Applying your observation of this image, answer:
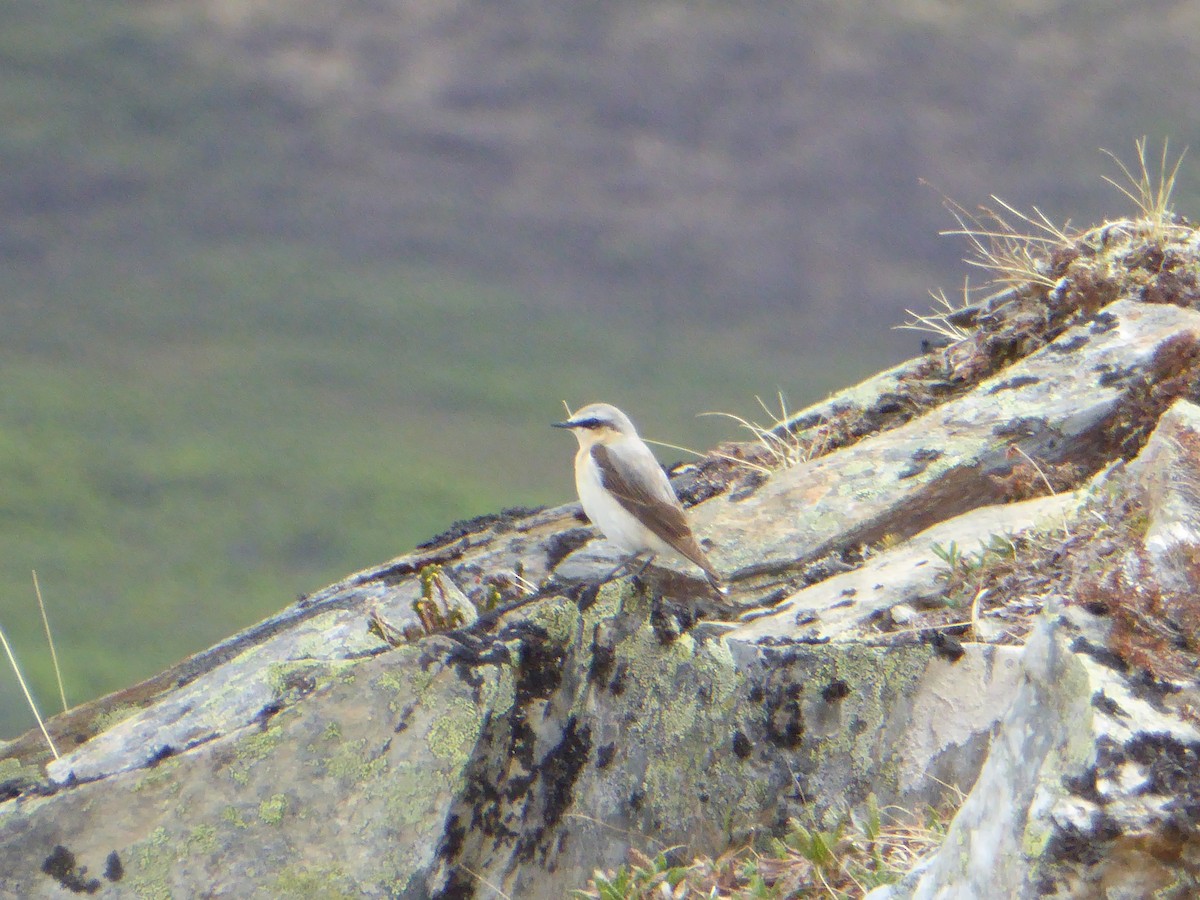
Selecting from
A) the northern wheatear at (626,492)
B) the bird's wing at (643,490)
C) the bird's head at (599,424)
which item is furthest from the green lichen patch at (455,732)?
the bird's head at (599,424)

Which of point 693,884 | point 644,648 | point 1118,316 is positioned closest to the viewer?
point 693,884

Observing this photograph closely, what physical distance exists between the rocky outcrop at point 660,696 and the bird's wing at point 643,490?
343mm

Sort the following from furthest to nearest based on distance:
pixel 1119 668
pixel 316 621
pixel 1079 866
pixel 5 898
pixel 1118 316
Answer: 1. pixel 1118 316
2. pixel 316 621
3. pixel 5 898
4. pixel 1119 668
5. pixel 1079 866

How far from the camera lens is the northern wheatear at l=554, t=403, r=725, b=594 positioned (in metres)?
6.99

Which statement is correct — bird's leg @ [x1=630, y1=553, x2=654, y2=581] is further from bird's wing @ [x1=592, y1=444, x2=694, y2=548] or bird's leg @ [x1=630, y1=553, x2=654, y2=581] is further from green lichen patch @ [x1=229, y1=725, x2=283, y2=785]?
green lichen patch @ [x1=229, y1=725, x2=283, y2=785]

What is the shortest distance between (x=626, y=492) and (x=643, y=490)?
0.12m

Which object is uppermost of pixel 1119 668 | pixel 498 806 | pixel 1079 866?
pixel 1119 668

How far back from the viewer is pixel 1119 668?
3270mm

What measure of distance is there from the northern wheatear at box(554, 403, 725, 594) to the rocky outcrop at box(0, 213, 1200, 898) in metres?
0.26

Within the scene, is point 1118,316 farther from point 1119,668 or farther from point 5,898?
point 5,898

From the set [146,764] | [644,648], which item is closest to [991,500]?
[644,648]

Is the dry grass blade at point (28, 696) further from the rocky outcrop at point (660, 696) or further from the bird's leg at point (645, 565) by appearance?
the bird's leg at point (645, 565)

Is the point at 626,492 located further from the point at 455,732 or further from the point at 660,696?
the point at 455,732

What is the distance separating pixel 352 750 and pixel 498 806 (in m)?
0.77
